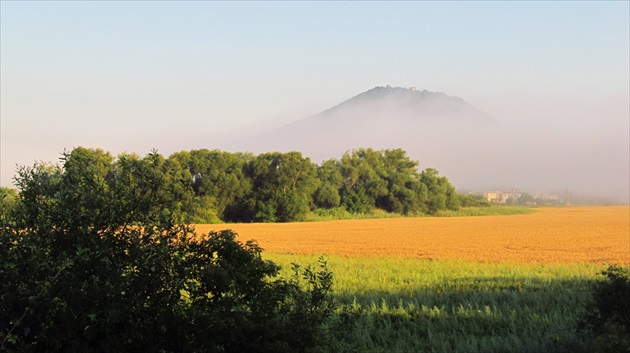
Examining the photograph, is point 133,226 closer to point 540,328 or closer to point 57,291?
point 57,291

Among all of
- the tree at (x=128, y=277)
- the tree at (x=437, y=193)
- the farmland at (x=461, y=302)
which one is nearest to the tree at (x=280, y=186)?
the tree at (x=437, y=193)

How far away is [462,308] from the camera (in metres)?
12.6

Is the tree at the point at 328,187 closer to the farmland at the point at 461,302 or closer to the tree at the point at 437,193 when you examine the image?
the tree at the point at 437,193

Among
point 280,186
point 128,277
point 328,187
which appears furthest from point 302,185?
point 128,277

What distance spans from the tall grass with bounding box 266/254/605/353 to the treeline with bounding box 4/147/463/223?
35.4m

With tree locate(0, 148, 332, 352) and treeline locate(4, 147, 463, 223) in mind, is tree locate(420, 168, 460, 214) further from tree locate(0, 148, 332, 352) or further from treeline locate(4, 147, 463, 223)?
tree locate(0, 148, 332, 352)

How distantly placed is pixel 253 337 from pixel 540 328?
7.82 metres

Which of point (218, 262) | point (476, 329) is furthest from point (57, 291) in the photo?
point (476, 329)

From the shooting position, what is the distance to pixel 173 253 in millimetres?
5785

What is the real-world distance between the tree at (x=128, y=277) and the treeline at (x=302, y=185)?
4625cm

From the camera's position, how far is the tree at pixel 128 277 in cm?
507

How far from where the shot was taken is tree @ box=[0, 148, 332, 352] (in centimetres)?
507

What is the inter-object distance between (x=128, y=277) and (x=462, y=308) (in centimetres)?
915

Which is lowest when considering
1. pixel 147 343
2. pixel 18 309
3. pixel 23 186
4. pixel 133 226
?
pixel 147 343
